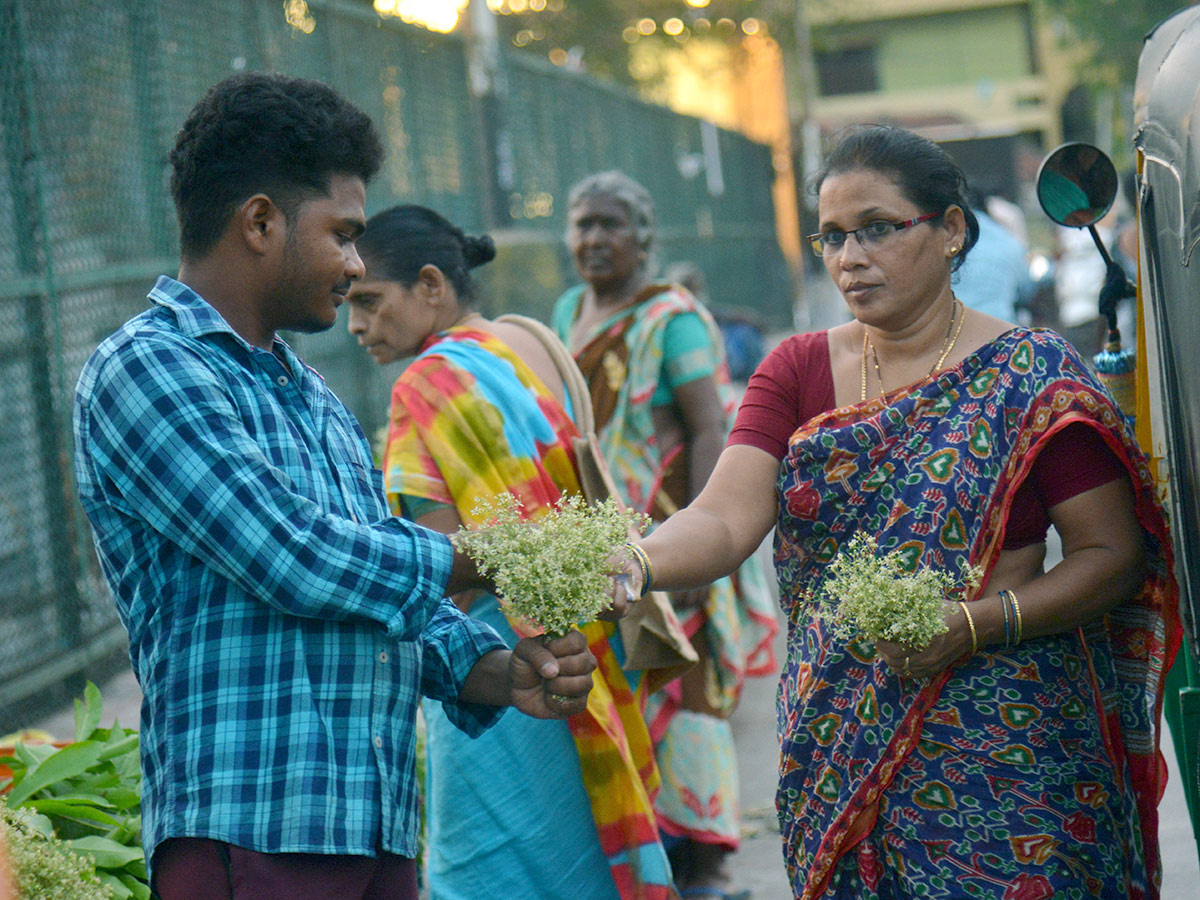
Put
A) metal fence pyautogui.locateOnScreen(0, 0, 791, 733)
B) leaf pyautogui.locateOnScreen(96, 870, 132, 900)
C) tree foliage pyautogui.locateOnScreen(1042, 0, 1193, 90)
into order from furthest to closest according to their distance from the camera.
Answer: tree foliage pyautogui.locateOnScreen(1042, 0, 1193, 90) → metal fence pyautogui.locateOnScreen(0, 0, 791, 733) → leaf pyautogui.locateOnScreen(96, 870, 132, 900)

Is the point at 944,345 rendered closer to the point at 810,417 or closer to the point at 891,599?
the point at 810,417

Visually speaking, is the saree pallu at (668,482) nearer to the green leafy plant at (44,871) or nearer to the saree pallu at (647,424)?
the saree pallu at (647,424)

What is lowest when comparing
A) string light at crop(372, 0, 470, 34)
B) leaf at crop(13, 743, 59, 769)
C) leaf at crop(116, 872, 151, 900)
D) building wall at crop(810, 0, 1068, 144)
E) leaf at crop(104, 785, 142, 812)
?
leaf at crop(116, 872, 151, 900)

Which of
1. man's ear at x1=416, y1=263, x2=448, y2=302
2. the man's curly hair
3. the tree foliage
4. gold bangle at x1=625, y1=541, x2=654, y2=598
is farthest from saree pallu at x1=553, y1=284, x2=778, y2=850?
the tree foliage

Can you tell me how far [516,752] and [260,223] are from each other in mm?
1651

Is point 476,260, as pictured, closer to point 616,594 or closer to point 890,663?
point 616,594

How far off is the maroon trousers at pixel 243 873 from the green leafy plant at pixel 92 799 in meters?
0.82

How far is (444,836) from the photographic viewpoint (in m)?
3.41

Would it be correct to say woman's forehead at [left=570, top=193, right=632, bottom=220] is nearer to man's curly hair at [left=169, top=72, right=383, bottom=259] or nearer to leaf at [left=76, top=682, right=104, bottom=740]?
leaf at [left=76, top=682, right=104, bottom=740]

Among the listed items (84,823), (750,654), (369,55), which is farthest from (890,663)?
(369,55)

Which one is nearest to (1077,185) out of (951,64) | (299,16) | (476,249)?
(476,249)

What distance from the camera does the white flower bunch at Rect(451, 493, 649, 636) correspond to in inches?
85.4

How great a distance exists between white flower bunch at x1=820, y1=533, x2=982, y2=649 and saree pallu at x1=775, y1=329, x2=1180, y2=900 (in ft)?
0.42

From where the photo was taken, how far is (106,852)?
2.91 m
